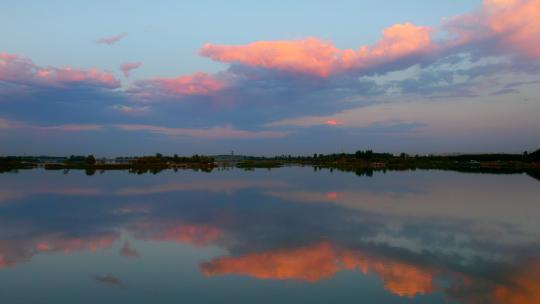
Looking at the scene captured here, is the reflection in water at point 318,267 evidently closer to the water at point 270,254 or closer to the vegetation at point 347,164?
the water at point 270,254

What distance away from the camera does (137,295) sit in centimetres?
797

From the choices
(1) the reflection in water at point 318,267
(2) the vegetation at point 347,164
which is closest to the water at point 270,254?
(1) the reflection in water at point 318,267

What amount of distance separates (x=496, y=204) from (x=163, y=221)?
59.1 ft

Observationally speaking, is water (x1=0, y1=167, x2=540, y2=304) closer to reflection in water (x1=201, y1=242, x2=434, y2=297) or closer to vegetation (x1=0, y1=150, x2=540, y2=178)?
reflection in water (x1=201, y1=242, x2=434, y2=297)

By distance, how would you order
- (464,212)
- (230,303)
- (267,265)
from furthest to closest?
1. (464,212)
2. (267,265)
3. (230,303)

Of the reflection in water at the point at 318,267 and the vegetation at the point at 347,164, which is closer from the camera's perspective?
the reflection in water at the point at 318,267

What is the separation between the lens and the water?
8.12m

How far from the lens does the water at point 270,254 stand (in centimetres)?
812

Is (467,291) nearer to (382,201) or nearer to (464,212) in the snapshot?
(464,212)

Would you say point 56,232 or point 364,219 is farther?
point 364,219

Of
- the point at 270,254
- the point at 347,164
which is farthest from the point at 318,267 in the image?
the point at 347,164

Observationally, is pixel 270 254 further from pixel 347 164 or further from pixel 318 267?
A: pixel 347 164

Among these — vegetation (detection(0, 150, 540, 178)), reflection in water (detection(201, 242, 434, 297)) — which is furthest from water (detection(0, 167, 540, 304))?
vegetation (detection(0, 150, 540, 178))

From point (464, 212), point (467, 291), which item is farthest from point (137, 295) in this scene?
point (464, 212)
